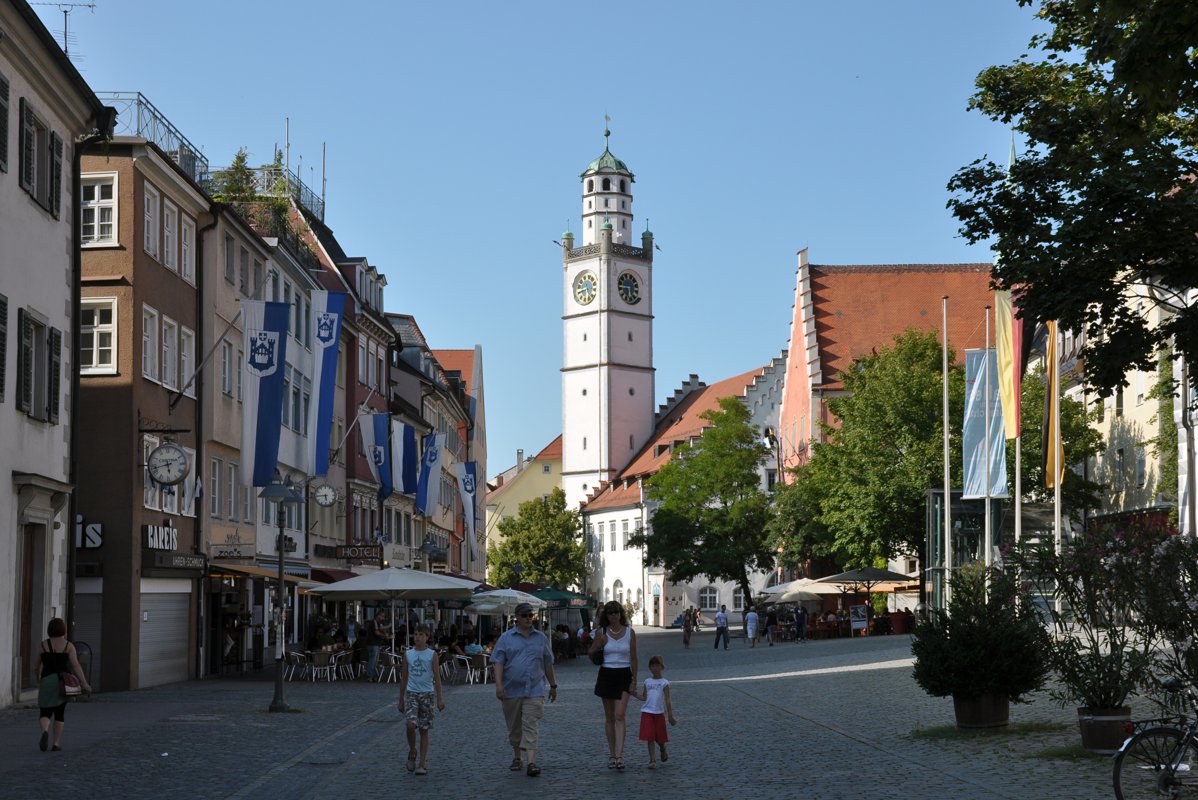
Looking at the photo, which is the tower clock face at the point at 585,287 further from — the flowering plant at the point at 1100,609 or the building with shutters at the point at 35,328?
the flowering plant at the point at 1100,609

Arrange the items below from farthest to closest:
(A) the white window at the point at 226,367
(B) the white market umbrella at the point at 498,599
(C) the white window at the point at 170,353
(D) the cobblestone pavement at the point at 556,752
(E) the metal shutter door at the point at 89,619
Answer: (B) the white market umbrella at the point at 498,599, (A) the white window at the point at 226,367, (C) the white window at the point at 170,353, (E) the metal shutter door at the point at 89,619, (D) the cobblestone pavement at the point at 556,752

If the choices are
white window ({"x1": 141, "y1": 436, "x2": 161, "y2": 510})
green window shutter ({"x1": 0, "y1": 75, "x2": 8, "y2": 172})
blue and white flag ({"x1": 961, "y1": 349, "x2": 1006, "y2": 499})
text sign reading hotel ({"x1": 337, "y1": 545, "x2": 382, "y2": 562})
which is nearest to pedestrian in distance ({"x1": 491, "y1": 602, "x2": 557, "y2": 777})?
green window shutter ({"x1": 0, "y1": 75, "x2": 8, "y2": 172})

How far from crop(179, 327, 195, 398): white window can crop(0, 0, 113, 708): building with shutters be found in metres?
7.53

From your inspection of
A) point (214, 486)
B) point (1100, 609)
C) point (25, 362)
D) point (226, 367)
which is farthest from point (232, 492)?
point (1100, 609)

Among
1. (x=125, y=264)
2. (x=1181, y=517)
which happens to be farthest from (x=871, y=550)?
(x=125, y=264)

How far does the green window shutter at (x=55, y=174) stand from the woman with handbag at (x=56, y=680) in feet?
32.7

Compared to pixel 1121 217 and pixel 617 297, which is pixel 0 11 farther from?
pixel 617 297

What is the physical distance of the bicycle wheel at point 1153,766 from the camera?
1191 cm

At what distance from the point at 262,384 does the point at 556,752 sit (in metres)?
15.9

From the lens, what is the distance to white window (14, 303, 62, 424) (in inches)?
977

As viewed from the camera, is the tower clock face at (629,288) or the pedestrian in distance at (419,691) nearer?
the pedestrian in distance at (419,691)

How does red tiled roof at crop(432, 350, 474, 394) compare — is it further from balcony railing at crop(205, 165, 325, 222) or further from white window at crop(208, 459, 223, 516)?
white window at crop(208, 459, 223, 516)

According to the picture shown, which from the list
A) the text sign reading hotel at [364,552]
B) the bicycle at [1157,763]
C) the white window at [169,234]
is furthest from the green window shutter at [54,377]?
the bicycle at [1157,763]

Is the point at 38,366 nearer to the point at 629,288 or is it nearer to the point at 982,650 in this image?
the point at 982,650
